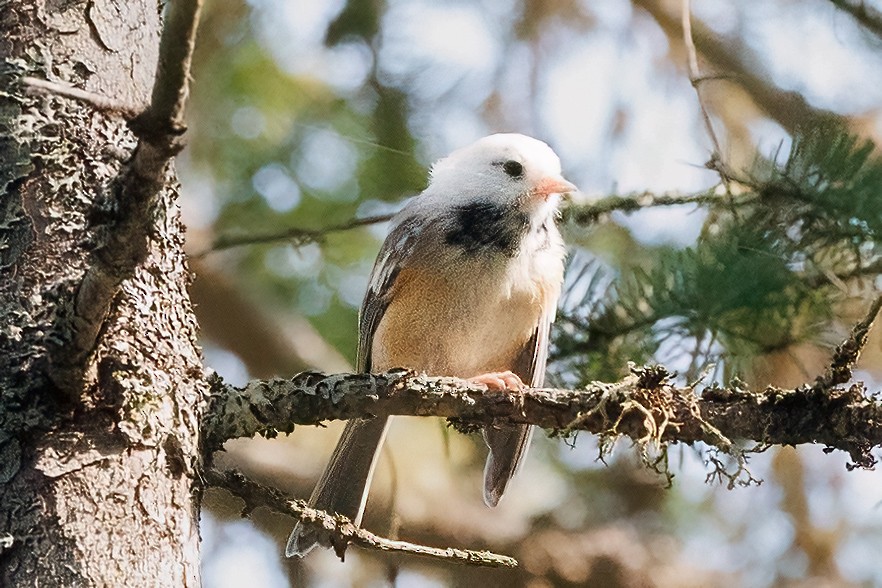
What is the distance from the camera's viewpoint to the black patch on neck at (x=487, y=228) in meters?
3.87

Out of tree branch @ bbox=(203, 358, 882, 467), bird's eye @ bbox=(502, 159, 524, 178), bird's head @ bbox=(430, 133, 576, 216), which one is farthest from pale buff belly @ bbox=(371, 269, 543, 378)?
tree branch @ bbox=(203, 358, 882, 467)

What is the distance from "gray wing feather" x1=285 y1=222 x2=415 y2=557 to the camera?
3791 millimetres

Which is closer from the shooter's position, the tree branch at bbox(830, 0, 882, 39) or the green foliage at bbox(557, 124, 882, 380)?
the green foliage at bbox(557, 124, 882, 380)

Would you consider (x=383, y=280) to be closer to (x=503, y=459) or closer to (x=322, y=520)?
(x=503, y=459)

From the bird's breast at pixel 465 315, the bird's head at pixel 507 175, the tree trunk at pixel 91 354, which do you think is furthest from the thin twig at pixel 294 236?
the tree trunk at pixel 91 354

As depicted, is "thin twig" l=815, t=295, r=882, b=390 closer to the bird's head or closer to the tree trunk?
the tree trunk

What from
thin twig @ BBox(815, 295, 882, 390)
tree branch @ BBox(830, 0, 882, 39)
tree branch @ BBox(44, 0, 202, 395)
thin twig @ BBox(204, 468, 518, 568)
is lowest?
thin twig @ BBox(204, 468, 518, 568)

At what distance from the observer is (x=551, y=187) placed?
4043mm

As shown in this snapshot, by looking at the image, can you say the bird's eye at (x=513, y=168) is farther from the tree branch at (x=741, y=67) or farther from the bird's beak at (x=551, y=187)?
the tree branch at (x=741, y=67)

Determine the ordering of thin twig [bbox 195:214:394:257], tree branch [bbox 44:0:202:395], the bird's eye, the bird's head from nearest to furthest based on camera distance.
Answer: tree branch [bbox 44:0:202:395] < the bird's head < the bird's eye < thin twig [bbox 195:214:394:257]

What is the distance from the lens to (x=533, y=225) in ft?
13.1

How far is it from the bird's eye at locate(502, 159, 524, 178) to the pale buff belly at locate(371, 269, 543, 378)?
23.0 inches

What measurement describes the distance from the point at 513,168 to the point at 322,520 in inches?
85.2

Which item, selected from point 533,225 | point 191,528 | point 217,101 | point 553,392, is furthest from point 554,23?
point 191,528
